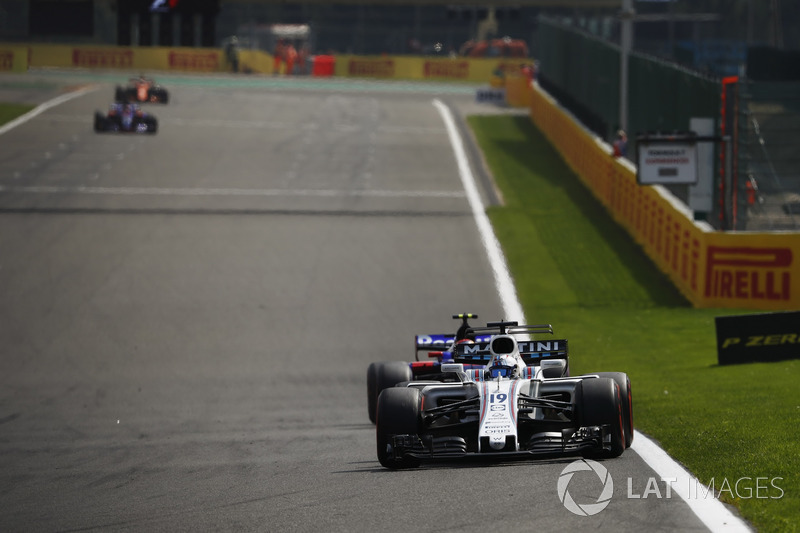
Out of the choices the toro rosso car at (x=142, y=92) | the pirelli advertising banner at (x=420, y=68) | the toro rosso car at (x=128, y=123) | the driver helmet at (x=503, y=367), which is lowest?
the driver helmet at (x=503, y=367)

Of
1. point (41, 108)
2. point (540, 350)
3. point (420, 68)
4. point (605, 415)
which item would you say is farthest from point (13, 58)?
point (420, 68)

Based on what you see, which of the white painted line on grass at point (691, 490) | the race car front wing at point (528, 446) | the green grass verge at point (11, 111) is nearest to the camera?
the white painted line on grass at point (691, 490)

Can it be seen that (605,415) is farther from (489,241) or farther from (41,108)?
(41,108)

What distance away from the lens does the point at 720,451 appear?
12.7 meters

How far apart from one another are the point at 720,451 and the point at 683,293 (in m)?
15.4

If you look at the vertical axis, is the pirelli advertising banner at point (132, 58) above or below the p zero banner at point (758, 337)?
above

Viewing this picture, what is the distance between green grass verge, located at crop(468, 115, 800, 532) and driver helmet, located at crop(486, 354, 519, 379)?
1650 millimetres

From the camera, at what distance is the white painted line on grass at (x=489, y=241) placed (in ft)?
88.7

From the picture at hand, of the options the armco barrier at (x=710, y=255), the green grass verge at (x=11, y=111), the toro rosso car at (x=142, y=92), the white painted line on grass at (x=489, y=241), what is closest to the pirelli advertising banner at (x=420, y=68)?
the green grass verge at (x=11, y=111)

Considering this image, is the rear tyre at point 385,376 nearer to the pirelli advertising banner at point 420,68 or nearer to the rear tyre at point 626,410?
the rear tyre at point 626,410

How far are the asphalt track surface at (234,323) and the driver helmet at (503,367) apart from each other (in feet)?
3.42

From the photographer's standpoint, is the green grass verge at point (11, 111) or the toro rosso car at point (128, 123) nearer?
the toro rosso car at point (128, 123)

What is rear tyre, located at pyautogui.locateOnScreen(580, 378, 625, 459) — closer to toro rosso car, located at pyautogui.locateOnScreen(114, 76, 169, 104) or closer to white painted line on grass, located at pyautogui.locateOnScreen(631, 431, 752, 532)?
white painted line on grass, located at pyautogui.locateOnScreen(631, 431, 752, 532)

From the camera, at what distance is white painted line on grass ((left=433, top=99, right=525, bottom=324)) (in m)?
27.0
